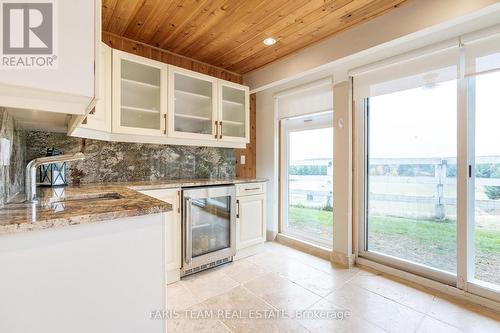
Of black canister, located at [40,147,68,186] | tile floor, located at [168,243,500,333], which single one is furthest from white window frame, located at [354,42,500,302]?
black canister, located at [40,147,68,186]

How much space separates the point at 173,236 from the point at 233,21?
6.75 feet

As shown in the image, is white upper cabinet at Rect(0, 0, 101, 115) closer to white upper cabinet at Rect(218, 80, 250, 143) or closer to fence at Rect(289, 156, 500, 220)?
white upper cabinet at Rect(218, 80, 250, 143)

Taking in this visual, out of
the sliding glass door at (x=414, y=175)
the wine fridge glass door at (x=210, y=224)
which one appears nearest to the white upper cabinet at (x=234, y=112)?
the wine fridge glass door at (x=210, y=224)

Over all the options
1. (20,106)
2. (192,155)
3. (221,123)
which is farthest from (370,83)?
(20,106)

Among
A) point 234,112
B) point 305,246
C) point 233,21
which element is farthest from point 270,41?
point 305,246

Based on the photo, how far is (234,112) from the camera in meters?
3.12

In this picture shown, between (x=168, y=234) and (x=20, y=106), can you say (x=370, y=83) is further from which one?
(x=20, y=106)

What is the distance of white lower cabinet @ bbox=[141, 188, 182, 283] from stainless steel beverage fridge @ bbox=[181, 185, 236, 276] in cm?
5

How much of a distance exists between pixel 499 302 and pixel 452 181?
0.92 meters

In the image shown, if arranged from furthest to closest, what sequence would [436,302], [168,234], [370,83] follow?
[370,83]
[168,234]
[436,302]

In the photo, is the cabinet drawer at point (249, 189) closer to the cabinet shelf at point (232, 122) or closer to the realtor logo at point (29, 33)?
the cabinet shelf at point (232, 122)

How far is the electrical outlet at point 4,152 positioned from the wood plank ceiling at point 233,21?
1401 mm

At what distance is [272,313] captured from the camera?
67.4 inches

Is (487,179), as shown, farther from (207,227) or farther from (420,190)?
(207,227)
